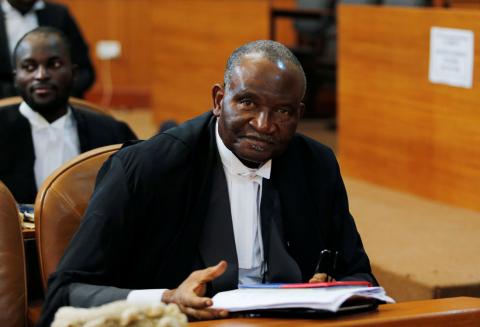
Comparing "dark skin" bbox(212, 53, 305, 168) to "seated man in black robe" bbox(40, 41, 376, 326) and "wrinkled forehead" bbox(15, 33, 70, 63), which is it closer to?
"seated man in black robe" bbox(40, 41, 376, 326)

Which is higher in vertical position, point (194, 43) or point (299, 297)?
point (299, 297)

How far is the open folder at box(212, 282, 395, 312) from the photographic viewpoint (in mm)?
1966

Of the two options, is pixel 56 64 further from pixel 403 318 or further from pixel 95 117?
pixel 403 318

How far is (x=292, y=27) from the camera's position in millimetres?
8461

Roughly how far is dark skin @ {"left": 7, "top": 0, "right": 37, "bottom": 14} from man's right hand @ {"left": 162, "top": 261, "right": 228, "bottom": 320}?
11.5 ft

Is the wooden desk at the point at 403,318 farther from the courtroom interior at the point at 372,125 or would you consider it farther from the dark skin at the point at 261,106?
the dark skin at the point at 261,106

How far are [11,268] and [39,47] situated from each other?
1.59 m

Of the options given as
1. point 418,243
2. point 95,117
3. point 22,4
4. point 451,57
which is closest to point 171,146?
point 95,117

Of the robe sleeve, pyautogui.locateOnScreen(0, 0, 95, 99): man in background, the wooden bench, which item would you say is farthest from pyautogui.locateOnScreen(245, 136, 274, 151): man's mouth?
pyautogui.locateOnScreen(0, 0, 95, 99): man in background

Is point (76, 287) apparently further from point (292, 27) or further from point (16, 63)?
point (292, 27)

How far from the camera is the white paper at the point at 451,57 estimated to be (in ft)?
15.3

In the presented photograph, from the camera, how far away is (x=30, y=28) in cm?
529

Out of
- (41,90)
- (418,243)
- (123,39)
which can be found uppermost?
(41,90)

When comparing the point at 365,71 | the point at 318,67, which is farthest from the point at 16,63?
the point at 318,67
